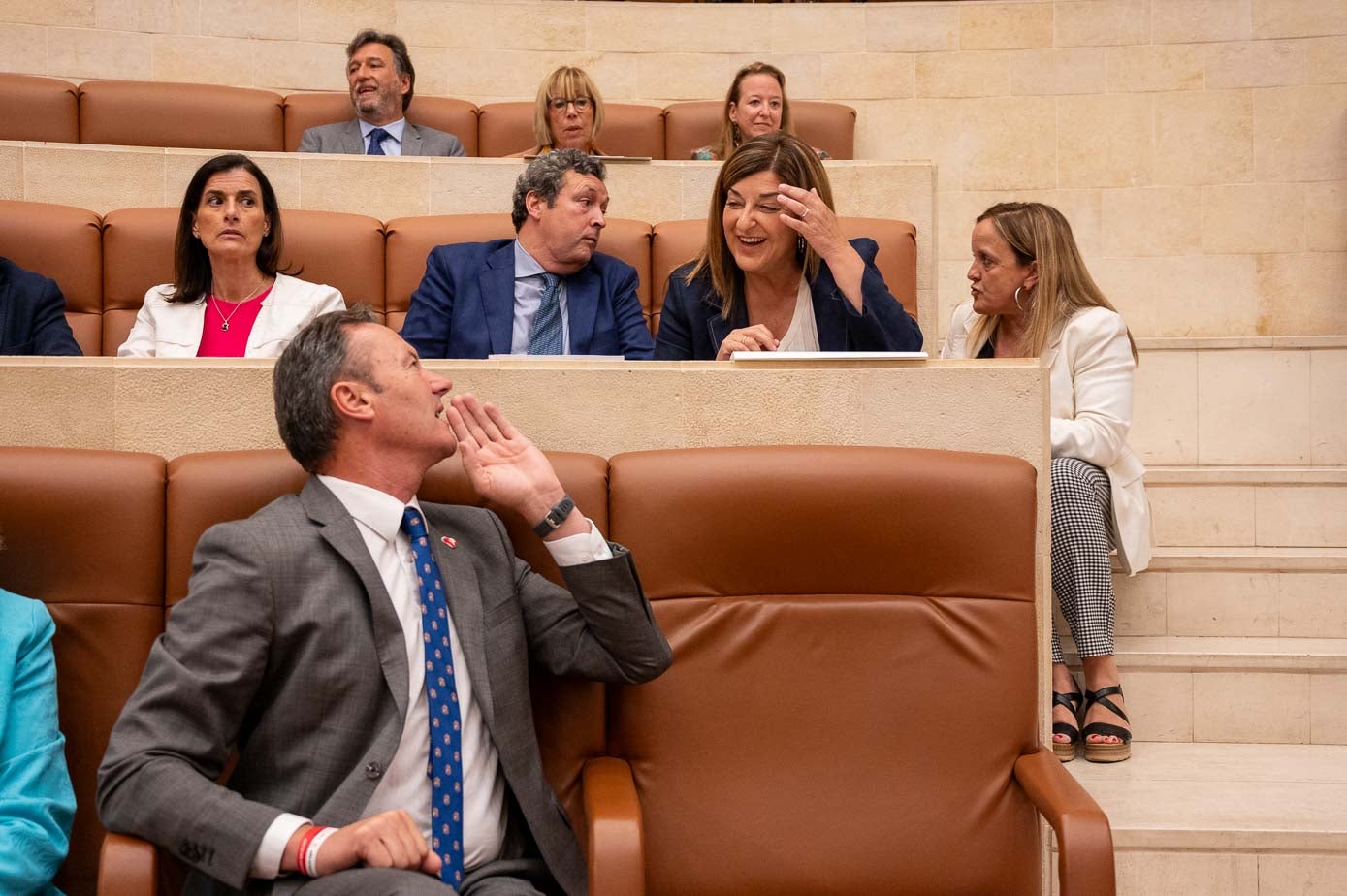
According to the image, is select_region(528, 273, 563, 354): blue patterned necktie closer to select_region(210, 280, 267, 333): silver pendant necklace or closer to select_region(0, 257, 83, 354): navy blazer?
select_region(210, 280, 267, 333): silver pendant necklace

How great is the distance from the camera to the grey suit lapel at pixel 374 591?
144 cm

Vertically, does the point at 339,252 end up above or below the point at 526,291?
above

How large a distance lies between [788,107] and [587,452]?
2353 millimetres

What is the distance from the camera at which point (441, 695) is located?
1.46 metres

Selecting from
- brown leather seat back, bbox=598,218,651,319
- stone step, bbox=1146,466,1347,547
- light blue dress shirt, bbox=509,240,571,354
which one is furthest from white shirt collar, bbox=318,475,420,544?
stone step, bbox=1146,466,1347,547

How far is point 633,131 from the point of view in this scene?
438 cm

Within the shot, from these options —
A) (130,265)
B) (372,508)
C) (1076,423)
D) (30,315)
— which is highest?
(130,265)

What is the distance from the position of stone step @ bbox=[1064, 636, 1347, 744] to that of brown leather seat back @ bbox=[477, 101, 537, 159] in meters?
2.79

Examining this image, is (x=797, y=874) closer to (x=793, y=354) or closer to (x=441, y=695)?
(x=441, y=695)

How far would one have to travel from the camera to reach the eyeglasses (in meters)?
3.84

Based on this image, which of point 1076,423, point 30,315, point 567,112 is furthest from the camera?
point 567,112

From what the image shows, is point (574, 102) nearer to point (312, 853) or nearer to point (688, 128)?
point (688, 128)

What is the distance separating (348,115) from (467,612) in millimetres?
3240

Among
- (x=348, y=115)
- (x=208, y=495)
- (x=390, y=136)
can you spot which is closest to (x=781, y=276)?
(x=208, y=495)
